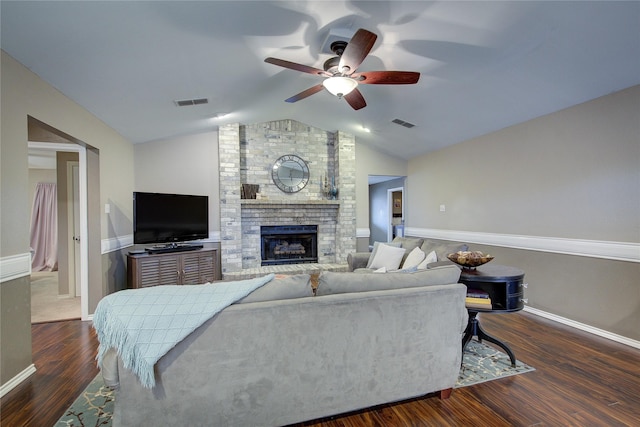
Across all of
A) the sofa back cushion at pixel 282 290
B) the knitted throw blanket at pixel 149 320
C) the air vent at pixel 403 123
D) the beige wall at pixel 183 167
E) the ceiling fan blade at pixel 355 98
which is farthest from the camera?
the beige wall at pixel 183 167

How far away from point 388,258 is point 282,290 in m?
2.47

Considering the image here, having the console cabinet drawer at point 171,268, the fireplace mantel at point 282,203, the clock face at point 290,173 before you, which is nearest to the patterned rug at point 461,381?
the console cabinet drawer at point 171,268

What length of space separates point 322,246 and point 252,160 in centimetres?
217

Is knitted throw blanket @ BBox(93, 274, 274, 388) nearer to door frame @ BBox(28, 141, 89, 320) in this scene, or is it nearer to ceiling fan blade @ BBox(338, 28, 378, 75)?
ceiling fan blade @ BBox(338, 28, 378, 75)

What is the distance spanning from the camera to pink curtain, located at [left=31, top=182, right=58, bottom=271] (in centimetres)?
625

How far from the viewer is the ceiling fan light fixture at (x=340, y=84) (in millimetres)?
2502

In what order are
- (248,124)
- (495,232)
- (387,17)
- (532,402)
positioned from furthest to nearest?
(248,124)
(495,232)
(387,17)
(532,402)

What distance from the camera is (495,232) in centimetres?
419

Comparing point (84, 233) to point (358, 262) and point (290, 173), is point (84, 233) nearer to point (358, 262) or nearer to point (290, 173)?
point (290, 173)

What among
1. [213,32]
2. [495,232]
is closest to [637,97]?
[495,232]

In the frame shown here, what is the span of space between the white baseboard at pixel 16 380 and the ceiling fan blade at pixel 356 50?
135 inches

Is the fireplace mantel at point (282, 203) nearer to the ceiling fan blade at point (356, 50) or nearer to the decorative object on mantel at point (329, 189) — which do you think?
the decorative object on mantel at point (329, 189)

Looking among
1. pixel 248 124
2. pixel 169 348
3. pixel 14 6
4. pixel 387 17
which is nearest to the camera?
pixel 169 348

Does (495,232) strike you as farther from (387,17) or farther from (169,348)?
(169,348)
